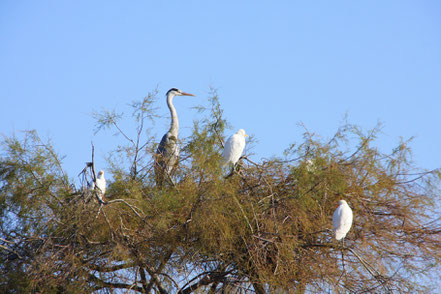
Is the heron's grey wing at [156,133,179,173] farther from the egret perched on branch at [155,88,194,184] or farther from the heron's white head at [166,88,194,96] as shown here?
the heron's white head at [166,88,194,96]

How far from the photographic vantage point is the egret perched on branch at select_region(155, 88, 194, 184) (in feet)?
19.0

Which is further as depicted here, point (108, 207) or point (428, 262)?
point (428, 262)

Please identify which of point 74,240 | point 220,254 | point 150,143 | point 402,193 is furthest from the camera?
point 150,143

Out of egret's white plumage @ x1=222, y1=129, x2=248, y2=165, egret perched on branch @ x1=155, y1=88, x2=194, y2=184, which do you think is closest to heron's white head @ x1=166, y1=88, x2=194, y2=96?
egret perched on branch @ x1=155, y1=88, x2=194, y2=184

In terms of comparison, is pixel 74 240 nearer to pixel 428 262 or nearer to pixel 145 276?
pixel 145 276

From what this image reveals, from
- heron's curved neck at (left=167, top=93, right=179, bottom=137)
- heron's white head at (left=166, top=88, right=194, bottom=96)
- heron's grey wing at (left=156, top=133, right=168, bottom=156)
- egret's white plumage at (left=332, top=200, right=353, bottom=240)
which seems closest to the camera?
egret's white plumage at (left=332, top=200, right=353, bottom=240)

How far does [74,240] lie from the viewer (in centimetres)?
492

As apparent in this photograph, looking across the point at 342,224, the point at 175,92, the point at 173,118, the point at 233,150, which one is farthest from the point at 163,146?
the point at 342,224

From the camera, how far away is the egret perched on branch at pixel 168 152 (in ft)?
19.0

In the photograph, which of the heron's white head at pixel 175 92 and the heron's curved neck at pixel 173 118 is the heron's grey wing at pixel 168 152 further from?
the heron's white head at pixel 175 92

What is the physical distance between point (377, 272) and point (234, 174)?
1529 millimetres

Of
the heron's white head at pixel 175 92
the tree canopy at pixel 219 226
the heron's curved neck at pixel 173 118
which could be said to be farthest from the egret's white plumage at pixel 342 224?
the heron's white head at pixel 175 92

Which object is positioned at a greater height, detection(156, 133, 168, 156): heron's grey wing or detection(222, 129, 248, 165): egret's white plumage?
detection(156, 133, 168, 156): heron's grey wing

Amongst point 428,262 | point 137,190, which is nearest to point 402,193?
point 428,262
